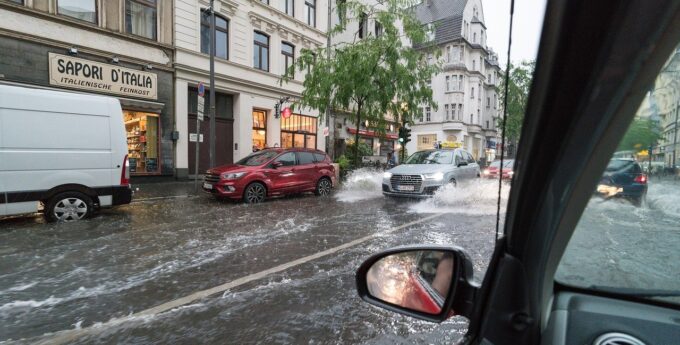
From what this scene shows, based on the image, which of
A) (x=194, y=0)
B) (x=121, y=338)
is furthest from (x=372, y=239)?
(x=194, y=0)

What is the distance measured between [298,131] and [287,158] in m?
11.3

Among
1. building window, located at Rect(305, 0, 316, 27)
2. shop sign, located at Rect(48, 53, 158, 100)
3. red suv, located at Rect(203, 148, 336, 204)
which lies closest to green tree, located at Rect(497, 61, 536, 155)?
red suv, located at Rect(203, 148, 336, 204)

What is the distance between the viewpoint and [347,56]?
582 inches

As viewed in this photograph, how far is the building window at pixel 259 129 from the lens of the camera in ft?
65.3

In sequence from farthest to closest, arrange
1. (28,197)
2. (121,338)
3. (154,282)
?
(28,197) < (154,282) < (121,338)

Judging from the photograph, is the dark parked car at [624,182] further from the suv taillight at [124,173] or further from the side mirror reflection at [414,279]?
the suv taillight at [124,173]

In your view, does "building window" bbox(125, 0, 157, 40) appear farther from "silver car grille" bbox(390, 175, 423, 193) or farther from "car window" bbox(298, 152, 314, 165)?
"silver car grille" bbox(390, 175, 423, 193)

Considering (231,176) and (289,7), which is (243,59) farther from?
(231,176)

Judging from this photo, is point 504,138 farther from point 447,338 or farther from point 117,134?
point 117,134

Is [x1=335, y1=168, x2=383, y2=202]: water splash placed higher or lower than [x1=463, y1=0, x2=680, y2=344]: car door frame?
lower

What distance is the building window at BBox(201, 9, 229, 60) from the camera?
17141 mm

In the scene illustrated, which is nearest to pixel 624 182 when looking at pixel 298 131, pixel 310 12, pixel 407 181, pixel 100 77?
pixel 407 181

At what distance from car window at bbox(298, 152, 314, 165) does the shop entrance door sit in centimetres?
687

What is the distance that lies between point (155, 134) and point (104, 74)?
9.57 feet
